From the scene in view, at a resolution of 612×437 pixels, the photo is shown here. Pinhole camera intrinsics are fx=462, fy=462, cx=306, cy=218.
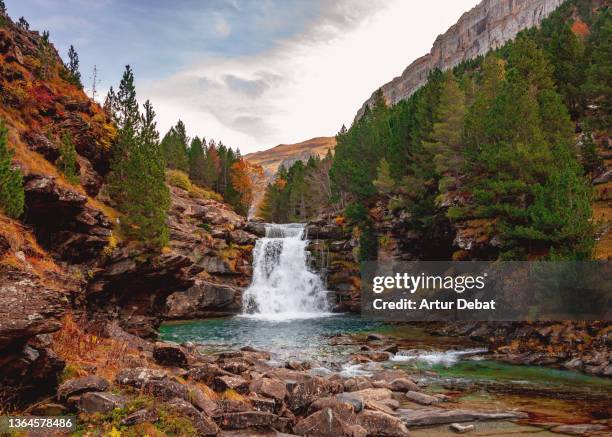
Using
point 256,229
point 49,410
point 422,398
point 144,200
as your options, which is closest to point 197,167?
point 256,229

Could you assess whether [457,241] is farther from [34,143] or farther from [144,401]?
[144,401]

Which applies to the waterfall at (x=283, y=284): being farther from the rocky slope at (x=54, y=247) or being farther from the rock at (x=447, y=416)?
the rock at (x=447, y=416)

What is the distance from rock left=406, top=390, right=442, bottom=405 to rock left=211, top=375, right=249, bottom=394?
7.36 meters

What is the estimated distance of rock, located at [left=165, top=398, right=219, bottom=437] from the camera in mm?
10062

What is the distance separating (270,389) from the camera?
14547 mm

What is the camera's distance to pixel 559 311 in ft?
92.0

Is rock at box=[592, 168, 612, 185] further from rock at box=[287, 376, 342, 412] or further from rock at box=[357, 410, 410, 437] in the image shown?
rock at box=[357, 410, 410, 437]

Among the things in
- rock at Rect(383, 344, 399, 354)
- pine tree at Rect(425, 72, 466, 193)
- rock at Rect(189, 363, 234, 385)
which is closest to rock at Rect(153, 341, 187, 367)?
rock at Rect(189, 363, 234, 385)

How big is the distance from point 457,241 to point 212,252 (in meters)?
36.1

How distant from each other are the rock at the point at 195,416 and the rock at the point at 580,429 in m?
10.3

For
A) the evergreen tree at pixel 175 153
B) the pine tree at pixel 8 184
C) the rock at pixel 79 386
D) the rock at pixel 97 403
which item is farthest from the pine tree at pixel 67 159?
the evergreen tree at pixel 175 153

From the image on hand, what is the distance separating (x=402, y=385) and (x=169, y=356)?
10.3 meters

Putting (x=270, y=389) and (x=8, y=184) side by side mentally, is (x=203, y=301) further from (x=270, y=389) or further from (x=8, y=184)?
(x=270, y=389)

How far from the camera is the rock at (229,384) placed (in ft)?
45.5
